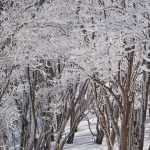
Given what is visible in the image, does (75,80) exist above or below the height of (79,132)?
above

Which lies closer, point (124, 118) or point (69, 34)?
point (124, 118)

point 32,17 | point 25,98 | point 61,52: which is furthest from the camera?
point 25,98

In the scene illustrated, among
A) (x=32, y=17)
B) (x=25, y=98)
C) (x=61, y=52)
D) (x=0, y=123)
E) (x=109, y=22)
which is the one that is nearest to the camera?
(x=109, y=22)

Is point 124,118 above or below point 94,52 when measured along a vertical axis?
below

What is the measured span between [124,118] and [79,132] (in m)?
18.3

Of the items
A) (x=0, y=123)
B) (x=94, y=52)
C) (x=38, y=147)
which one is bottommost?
(x=38, y=147)

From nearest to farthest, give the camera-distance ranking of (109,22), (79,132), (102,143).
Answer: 1. (109,22)
2. (102,143)
3. (79,132)

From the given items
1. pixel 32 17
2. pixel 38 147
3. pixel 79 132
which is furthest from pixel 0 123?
pixel 79 132

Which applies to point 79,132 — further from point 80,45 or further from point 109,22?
point 109,22

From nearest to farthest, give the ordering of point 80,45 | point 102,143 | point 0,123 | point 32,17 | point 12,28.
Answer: point 12,28
point 32,17
point 80,45
point 0,123
point 102,143

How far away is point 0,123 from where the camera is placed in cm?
1283

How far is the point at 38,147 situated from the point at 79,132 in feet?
46.2

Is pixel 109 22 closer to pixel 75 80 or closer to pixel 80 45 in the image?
pixel 80 45

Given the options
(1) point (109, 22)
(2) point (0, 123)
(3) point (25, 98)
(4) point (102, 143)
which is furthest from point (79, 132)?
(1) point (109, 22)
